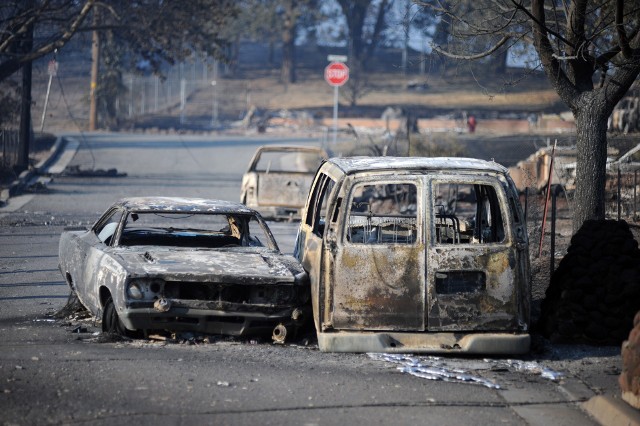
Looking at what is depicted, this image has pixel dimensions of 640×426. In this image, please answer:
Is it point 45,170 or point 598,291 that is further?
point 45,170

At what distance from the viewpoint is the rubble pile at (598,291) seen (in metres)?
8.77

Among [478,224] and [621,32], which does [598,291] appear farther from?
[621,32]

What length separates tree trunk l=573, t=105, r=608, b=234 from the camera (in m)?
11.1

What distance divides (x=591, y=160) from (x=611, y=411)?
16.6 ft

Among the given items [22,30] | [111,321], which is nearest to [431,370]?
[111,321]

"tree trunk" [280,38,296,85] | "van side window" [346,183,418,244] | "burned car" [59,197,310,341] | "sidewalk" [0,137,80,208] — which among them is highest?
"tree trunk" [280,38,296,85]

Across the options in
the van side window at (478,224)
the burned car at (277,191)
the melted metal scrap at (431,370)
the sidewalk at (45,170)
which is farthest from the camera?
the sidewalk at (45,170)

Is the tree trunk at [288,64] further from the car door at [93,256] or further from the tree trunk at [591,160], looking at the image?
the car door at [93,256]

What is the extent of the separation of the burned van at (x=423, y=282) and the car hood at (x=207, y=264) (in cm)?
51

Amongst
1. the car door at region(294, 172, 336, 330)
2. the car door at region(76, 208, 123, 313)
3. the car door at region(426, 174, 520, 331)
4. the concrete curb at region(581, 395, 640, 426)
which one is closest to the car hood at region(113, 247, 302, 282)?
the car door at region(294, 172, 336, 330)

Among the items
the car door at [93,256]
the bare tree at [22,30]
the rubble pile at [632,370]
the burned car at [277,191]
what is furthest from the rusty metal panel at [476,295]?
the bare tree at [22,30]

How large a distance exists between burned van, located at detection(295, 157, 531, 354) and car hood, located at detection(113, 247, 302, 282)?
0.51m

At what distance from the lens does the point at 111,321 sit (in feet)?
29.1

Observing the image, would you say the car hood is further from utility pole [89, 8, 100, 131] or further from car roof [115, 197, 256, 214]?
utility pole [89, 8, 100, 131]
